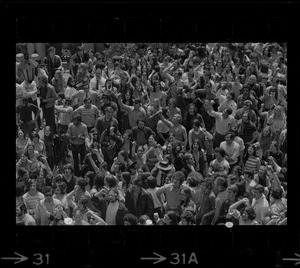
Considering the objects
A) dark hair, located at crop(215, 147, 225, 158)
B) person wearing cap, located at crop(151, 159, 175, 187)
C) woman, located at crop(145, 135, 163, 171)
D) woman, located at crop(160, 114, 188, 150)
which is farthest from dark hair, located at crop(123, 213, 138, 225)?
dark hair, located at crop(215, 147, 225, 158)

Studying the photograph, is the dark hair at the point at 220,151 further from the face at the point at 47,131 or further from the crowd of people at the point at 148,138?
the face at the point at 47,131

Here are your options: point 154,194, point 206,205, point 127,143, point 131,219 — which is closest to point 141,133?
point 127,143

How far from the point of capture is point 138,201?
1124 inches

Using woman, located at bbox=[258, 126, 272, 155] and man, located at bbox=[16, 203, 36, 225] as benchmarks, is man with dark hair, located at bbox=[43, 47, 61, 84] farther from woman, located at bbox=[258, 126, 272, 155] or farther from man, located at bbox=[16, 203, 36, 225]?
woman, located at bbox=[258, 126, 272, 155]

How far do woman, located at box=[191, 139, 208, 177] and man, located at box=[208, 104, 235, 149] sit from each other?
1.07ft

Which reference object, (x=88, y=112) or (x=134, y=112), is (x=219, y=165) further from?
(x=88, y=112)

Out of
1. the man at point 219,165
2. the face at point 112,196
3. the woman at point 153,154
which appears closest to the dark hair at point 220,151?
the man at point 219,165

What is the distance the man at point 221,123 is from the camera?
2888 cm

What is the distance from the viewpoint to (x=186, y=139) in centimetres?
2880

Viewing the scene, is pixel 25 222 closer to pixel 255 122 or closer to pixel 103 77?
pixel 103 77
